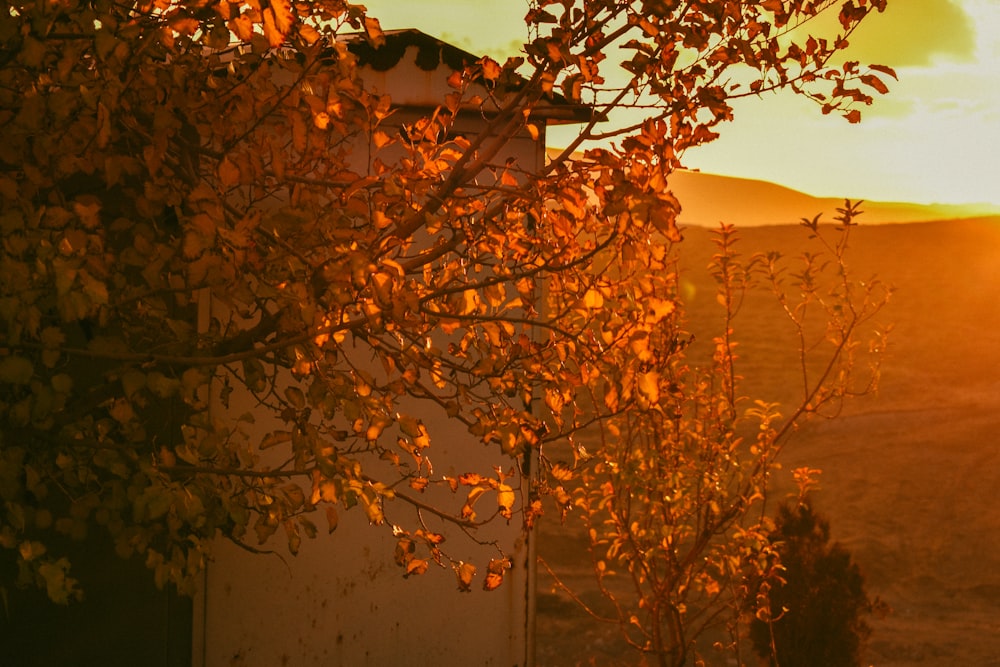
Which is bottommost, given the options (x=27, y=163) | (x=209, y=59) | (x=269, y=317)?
(x=269, y=317)

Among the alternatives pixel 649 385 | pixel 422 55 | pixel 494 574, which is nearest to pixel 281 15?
pixel 649 385

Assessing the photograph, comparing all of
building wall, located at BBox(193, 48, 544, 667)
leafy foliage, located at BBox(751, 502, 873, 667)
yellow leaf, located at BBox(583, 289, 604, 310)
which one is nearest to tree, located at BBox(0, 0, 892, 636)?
yellow leaf, located at BBox(583, 289, 604, 310)

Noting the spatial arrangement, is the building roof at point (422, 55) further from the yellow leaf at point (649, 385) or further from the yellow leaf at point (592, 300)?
the yellow leaf at point (649, 385)

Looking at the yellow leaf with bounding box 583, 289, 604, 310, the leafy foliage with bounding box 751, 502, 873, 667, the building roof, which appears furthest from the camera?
the leafy foliage with bounding box 751, 502, 873, 667

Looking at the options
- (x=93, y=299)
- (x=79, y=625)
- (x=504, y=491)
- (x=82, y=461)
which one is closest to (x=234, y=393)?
(x=79, y=625)

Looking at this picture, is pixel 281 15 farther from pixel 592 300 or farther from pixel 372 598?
pixel 372 598

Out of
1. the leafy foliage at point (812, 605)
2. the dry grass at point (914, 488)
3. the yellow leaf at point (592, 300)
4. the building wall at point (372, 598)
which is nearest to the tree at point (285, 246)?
the yellow leaf at point (592, 300)

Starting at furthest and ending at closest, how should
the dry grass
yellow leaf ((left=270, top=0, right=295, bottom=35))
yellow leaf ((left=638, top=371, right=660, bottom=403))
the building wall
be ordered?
the dry grass
the building wall
yellow leaf ((left=638, top=371, right=660, bottom=403))
yellow leaf ((left=270, top=0, right=295, bottom=35))

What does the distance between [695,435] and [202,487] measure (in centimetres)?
370

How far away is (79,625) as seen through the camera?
15.8ft

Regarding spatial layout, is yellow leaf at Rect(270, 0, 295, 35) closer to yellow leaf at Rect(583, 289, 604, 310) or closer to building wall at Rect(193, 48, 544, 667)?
yellow leaf at Rect(583, 289, 604, 310)

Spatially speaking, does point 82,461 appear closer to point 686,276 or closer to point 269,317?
point 269,317

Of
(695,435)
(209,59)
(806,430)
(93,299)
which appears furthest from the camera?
(806,430)

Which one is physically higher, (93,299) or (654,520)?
(93,299)
